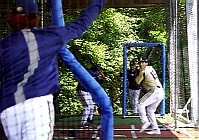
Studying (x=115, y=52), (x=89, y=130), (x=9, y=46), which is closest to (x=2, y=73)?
(x=9, y=46)

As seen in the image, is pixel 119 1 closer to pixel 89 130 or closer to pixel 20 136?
pixel 89 130

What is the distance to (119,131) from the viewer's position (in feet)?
33.6

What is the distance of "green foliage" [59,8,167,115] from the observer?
15516 millimetres

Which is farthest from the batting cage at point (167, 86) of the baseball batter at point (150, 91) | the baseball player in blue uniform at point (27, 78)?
the baseball player in blue uniform at point (27, 78)

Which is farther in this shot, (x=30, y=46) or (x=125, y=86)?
(x=125, y=86)

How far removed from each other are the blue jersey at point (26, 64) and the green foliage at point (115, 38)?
1115cm

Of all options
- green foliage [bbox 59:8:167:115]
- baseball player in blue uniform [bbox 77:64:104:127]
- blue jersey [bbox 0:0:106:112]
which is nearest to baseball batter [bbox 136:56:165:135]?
baseball player in blue uniform [bbox 77:64:104:127]

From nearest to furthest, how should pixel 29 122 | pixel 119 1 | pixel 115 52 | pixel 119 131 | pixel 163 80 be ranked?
1. pixel 29 122
2. pixel 119 131
3. pixel 163 80
4. pixel 119 1
5. pixel 115 52

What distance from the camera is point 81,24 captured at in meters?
2.59

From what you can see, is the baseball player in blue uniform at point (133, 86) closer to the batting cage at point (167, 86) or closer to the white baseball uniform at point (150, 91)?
the batting cage at point (167, 86)

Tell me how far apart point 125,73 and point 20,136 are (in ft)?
33.5

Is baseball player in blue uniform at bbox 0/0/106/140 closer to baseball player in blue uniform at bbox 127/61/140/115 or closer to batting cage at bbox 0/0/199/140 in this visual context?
batting cage at bbox 0/0/199/140

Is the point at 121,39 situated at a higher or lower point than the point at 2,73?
lower

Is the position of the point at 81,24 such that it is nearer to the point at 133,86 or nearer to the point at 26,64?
the point at 26,64
